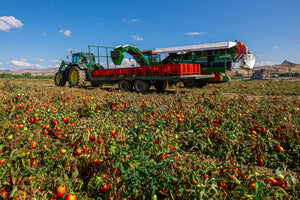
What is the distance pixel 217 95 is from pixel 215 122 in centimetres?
284

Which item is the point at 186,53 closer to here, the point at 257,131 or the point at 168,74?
the point at 168,74

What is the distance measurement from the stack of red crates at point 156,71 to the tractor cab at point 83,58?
6.54 ft

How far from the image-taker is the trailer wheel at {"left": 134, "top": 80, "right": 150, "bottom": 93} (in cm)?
1028

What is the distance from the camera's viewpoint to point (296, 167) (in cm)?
286

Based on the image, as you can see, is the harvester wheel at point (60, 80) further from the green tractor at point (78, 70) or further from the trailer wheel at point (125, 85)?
the trailer wheel at point (125, 85)

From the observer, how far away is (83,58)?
43.8 feet

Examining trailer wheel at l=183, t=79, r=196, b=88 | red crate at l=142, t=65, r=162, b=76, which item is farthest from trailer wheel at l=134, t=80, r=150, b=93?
trailer wheel at l=183, t=79, r=196, b=88

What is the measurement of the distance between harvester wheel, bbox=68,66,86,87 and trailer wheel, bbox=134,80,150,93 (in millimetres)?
3868

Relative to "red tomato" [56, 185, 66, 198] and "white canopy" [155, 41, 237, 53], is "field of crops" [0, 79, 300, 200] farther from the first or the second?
"white canopy" [155, 41, 237, 53]

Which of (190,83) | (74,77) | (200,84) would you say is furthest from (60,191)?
(200,84)

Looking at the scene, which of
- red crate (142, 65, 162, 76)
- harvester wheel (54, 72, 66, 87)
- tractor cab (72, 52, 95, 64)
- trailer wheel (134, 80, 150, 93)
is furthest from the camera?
harvester wheel (54, 72, 66, 87)

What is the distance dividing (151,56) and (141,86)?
515cm

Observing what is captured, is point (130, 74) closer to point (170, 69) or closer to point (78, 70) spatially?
point (170, 69)

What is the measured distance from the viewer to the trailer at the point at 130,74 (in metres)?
9.34
